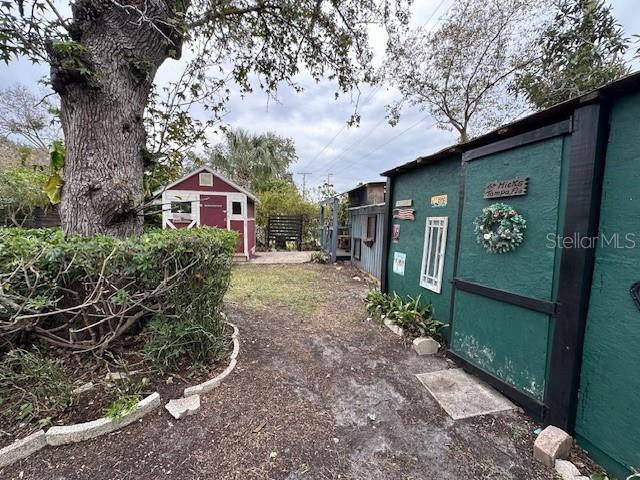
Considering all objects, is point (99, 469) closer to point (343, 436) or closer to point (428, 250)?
point (343, 436)

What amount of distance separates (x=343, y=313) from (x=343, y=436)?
8.67 feet

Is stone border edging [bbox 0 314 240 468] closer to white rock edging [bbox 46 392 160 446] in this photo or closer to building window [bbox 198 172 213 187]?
white rock edging [bbox 46 392 160 446]

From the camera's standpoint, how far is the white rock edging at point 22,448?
4.99ft

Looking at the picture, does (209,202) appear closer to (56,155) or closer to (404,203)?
(56,155)

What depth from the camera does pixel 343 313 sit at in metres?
4.52

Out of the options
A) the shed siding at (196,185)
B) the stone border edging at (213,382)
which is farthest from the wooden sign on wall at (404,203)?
the shed siding at (196,185)

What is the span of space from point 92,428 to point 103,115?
267 cm

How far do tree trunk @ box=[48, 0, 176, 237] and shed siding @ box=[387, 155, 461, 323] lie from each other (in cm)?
363

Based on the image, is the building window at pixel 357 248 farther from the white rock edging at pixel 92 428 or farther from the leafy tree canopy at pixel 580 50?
the white rock edging at pixel 92 428

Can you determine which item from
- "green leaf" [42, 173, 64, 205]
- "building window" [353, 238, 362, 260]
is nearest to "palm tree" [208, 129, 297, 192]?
"building window" [353, 238, 362, 260]

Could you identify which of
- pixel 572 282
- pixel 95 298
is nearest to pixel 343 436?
pixel 572 282

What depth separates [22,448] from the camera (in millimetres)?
1566

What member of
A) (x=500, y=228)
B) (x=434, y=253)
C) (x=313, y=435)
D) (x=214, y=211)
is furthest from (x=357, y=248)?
(x=313, y=435)

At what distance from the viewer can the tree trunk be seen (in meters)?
2.42
